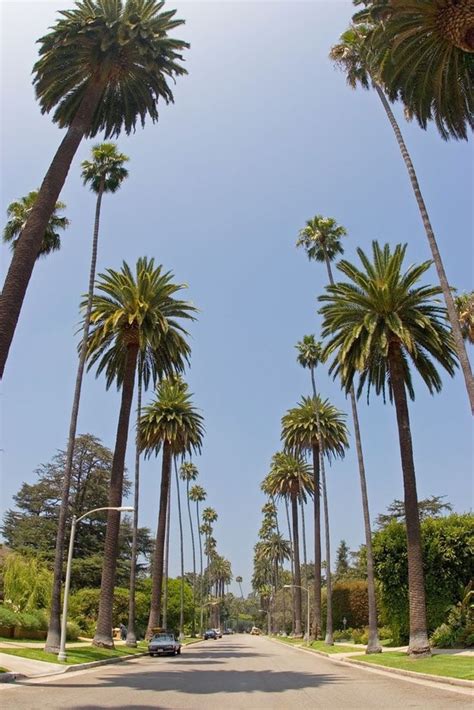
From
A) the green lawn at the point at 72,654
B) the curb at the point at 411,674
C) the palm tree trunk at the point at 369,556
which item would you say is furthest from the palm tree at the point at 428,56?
the green lawn at the point at 72,654

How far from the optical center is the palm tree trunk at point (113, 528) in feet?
106

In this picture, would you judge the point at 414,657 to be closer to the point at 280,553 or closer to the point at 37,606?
the point at 37,606

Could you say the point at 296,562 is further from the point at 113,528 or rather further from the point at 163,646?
the point at 113,528

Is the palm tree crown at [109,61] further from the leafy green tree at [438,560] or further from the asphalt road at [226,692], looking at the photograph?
the leafy green tree at [438,560]

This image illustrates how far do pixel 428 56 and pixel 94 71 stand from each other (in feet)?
37.0

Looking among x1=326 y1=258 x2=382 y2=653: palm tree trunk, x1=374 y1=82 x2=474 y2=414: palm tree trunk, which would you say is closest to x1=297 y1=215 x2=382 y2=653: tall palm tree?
x1=326 y1=258 x2=382 y2=653: palm tree trunk

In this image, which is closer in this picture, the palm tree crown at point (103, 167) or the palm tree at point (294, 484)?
the palm tree crown at point (103, 167)

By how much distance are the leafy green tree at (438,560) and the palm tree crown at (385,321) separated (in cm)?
886

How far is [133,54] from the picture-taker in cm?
2138

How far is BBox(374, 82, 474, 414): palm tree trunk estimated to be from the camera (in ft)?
67.3

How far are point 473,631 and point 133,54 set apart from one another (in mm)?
30904

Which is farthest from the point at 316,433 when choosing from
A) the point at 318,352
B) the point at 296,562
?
the point at 296,562

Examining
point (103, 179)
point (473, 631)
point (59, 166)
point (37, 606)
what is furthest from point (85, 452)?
point (59, 166)

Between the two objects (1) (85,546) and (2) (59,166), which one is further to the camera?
(1) (85,546)
